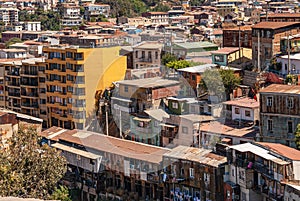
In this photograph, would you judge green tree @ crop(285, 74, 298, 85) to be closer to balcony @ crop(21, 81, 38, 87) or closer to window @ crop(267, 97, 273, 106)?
window @ crop(267, 97, 273, 106)

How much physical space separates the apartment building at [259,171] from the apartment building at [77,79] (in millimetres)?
6876

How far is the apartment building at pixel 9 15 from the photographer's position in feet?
149

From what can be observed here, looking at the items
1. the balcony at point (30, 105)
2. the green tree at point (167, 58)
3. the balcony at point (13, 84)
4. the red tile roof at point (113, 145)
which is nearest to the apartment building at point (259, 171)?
the red tile roof at point (113, 145)

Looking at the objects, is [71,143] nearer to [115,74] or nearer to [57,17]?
[115,74]

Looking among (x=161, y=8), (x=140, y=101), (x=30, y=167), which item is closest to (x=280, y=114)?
(x=140, y=101)

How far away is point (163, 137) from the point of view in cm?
1420

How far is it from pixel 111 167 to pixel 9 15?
34160mm

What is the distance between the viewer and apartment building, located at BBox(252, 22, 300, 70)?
627 inches

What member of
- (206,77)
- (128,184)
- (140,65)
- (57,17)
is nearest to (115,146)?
(128,184)

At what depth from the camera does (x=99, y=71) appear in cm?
1755

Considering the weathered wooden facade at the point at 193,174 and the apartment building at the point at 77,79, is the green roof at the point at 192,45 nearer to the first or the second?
the apartment building at the point at 77,79

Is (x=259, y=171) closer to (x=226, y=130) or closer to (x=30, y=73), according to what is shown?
(x=226, y=130)

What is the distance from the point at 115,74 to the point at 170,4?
33566mm

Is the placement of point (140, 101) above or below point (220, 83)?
below
